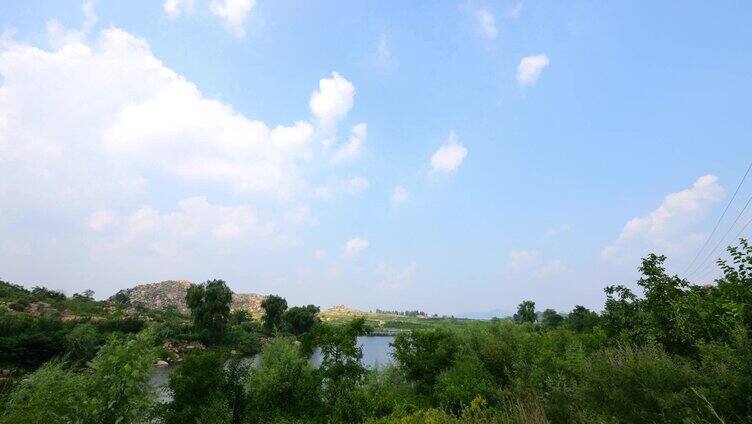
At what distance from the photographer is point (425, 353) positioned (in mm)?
38094

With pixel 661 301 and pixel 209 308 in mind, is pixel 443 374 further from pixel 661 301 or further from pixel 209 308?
pixel 209 308

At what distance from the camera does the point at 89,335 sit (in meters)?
54.4

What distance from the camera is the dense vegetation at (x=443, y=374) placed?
381 inches

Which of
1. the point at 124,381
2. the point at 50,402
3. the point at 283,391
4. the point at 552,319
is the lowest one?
the point at 283,391

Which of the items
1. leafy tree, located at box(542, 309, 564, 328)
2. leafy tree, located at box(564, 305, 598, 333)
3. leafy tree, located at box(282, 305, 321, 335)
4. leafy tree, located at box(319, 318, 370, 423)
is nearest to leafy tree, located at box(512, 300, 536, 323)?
leafy tree, located at box(542, 309, 564, 328)

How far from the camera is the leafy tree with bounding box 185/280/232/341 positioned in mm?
82375

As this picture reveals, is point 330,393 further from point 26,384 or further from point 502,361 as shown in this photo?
point 26,384

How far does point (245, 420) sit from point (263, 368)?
397 cm

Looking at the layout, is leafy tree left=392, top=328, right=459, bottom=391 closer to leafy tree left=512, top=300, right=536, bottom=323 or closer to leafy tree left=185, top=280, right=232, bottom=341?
leafy tree left=185, top=280, right=232, bottom=341

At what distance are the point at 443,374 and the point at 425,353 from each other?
4596 millimetres

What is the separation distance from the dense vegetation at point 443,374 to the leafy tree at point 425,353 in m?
0.11

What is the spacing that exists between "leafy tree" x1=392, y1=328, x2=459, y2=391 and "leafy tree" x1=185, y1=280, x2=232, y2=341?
54.8 m

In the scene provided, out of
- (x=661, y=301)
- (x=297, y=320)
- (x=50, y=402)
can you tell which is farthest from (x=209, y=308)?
(x=661, y=301)

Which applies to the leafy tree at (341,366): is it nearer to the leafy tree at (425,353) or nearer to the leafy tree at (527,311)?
the leafy tree at (425,353)
